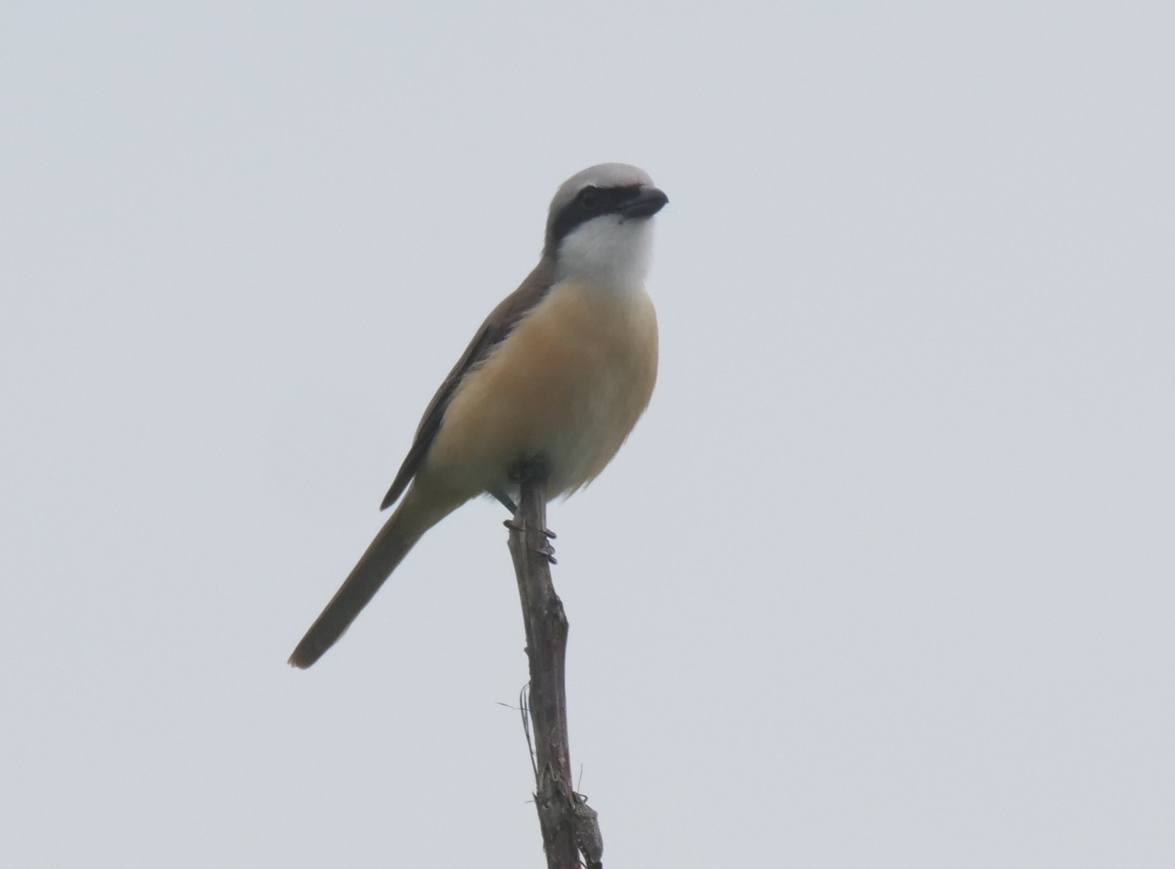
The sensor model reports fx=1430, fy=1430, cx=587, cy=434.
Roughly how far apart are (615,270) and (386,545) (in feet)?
7.40

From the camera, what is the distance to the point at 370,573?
856 cm

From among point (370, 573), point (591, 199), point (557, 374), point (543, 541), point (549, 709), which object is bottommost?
point (549, 709)

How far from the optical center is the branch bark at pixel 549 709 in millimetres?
5023

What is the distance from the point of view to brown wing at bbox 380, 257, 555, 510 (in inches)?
307

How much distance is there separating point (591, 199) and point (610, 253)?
0.46m

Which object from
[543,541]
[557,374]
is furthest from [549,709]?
[557,374]

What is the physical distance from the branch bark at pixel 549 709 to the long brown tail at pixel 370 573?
2.31 metres

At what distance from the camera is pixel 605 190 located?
789cm

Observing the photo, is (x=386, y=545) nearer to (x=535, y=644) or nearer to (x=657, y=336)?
(x=657, y=336)

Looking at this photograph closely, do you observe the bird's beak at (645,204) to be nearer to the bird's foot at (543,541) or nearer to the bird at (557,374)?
the bird at (557,374)

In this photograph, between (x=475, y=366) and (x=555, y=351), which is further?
(x=475, y=366)

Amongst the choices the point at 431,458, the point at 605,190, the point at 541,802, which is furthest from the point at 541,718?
the point at 605,190

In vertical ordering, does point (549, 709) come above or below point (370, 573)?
below

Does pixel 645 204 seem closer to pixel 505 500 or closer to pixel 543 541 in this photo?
pixel 505 500
